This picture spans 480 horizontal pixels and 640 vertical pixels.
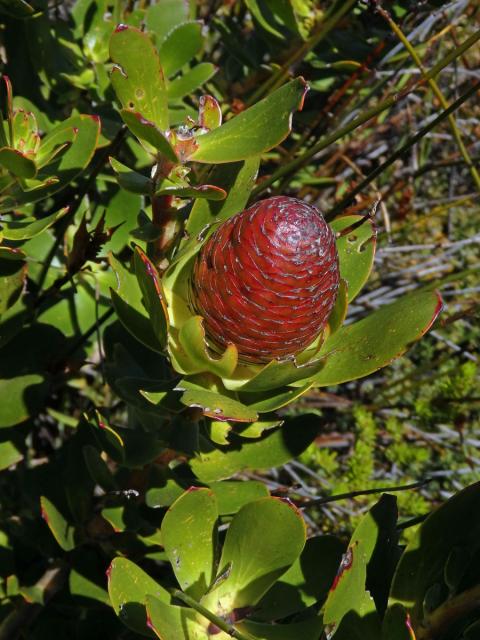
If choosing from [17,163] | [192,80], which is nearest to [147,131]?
[17,163]

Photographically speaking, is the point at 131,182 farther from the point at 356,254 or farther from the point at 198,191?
the point at 356,254

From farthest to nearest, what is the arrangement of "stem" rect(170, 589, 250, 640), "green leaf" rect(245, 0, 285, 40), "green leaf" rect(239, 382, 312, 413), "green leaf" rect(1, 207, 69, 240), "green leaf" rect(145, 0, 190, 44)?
"green leaf" rect(245, 0, 285, 40), "green leaf" rect(145, 0, 190, 44), "green leaf" rect(1, 207, 69, 240), "green leaf" rect(239, 382, 312, 413), "stem" rect(170, 589, 250, 640)

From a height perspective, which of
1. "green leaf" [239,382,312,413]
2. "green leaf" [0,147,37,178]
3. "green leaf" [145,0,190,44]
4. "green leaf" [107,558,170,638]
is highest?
"green leaf" [145,0,190,44]

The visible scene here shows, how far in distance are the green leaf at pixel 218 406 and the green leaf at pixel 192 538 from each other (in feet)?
0.52

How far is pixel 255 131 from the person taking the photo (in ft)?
3.63

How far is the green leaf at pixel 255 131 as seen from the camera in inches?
42.0

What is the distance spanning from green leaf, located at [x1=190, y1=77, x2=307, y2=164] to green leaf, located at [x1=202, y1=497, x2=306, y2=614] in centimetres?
49

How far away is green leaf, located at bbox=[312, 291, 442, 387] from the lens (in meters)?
1.05

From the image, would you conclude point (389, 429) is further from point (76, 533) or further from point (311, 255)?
point (311, 255)

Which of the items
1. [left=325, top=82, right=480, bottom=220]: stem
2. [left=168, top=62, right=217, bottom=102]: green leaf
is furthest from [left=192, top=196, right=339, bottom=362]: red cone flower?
[left=168, top=62, right=217, bottom=102]: green leaf

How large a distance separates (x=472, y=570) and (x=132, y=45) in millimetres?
874

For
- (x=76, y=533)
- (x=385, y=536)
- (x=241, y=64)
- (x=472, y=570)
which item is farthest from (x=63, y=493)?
(x=241, y=64)

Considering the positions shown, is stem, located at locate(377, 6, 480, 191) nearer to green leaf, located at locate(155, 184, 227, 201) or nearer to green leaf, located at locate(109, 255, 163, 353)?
green leaf, located at locate(155, 184, 227, 201)

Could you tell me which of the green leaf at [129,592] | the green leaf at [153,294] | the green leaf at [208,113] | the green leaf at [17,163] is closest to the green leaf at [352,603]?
the green leaf at [129,592]
